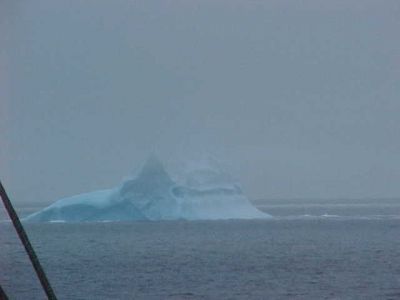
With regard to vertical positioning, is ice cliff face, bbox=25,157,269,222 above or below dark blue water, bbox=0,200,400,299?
above

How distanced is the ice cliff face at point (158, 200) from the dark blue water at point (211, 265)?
5.32ft

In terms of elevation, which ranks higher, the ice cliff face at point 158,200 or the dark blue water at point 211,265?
the ice cliff face at point 158,200

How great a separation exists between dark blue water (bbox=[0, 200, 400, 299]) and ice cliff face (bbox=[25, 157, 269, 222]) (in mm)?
1621

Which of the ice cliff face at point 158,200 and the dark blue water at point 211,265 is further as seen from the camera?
the ice cliff face at point 158,200

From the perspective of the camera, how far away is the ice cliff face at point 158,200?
5256cm

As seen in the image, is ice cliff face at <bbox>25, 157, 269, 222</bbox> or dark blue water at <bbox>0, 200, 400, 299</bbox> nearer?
dark blue water at <bbox>0, 200, 400, 299</bbox>

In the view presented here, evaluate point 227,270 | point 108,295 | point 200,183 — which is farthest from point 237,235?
point 108,295

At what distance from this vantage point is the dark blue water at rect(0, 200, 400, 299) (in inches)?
989

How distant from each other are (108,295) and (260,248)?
68.0ft

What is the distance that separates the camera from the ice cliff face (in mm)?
52562

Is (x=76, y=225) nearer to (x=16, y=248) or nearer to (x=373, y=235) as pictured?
(x=373, y=235)

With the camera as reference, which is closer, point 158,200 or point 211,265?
point 211,265

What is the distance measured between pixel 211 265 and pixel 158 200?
70.2ft

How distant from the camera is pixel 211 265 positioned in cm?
3469
